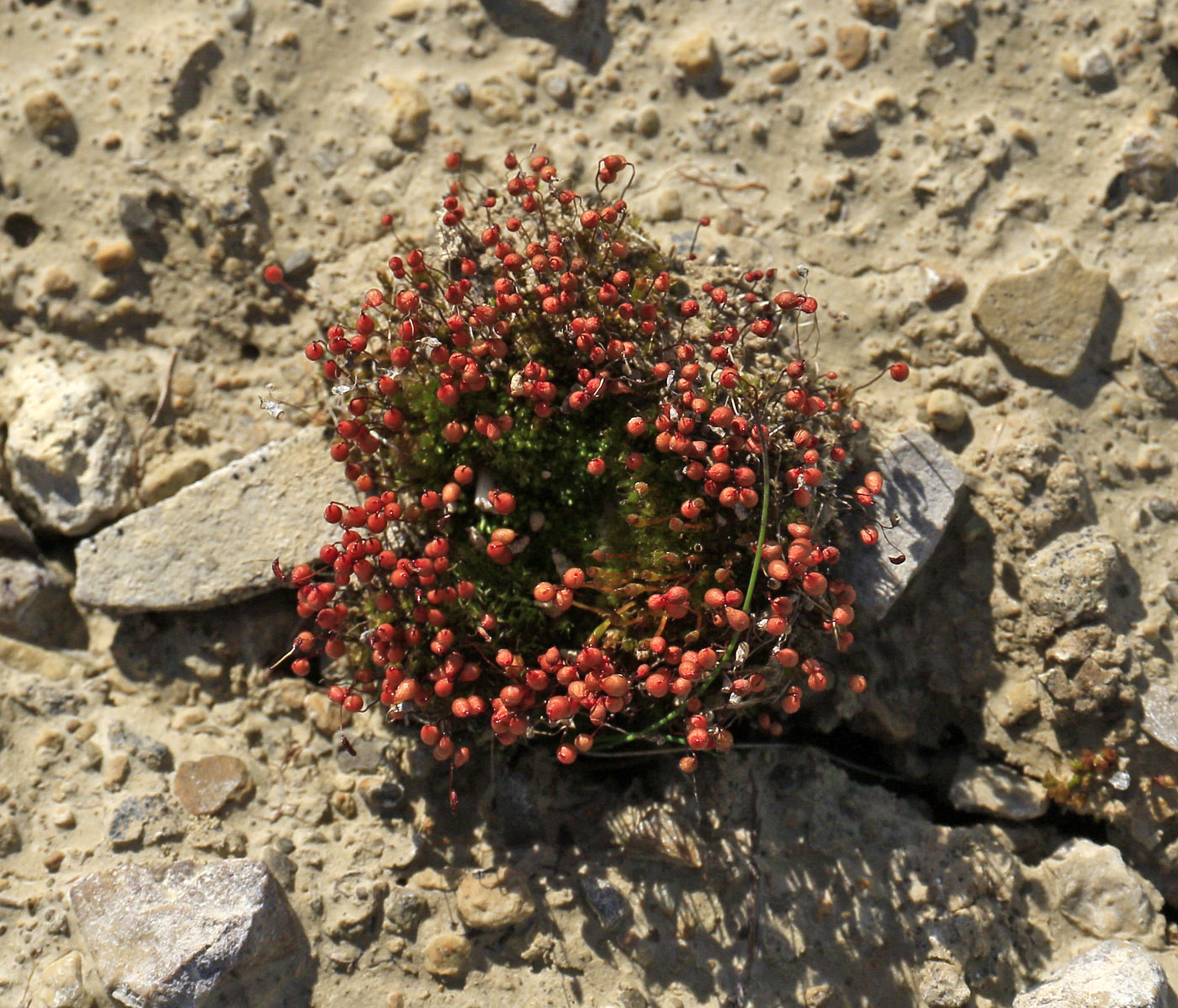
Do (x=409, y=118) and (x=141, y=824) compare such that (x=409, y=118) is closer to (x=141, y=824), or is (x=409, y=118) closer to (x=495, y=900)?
(x=141, y=824)

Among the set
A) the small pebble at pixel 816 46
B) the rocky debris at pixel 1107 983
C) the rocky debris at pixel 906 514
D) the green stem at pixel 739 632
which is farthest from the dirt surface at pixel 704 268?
the green stem at pixel 739 632

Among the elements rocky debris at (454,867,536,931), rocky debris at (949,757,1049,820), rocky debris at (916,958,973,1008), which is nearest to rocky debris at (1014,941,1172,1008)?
rocky debris at (916,958,973,1008)

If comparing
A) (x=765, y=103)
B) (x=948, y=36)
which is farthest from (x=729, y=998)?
(x=948, y=36)

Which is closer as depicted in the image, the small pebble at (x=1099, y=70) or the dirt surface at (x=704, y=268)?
the dirt surface at (x=704, y=268)

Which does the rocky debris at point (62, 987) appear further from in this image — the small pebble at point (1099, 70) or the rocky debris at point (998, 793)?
the small pebble at point (1099, 70)

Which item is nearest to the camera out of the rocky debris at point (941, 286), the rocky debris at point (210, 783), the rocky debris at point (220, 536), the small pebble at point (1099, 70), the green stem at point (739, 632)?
the green stem at point (739, 632)

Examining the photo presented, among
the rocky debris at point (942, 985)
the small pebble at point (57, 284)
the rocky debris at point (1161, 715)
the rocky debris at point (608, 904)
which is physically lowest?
the rocky debris at point (608, 904)

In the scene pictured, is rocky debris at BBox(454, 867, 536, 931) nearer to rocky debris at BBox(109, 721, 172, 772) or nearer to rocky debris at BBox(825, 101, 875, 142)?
rocky debris at BBox(109, 721, 172, 772)
